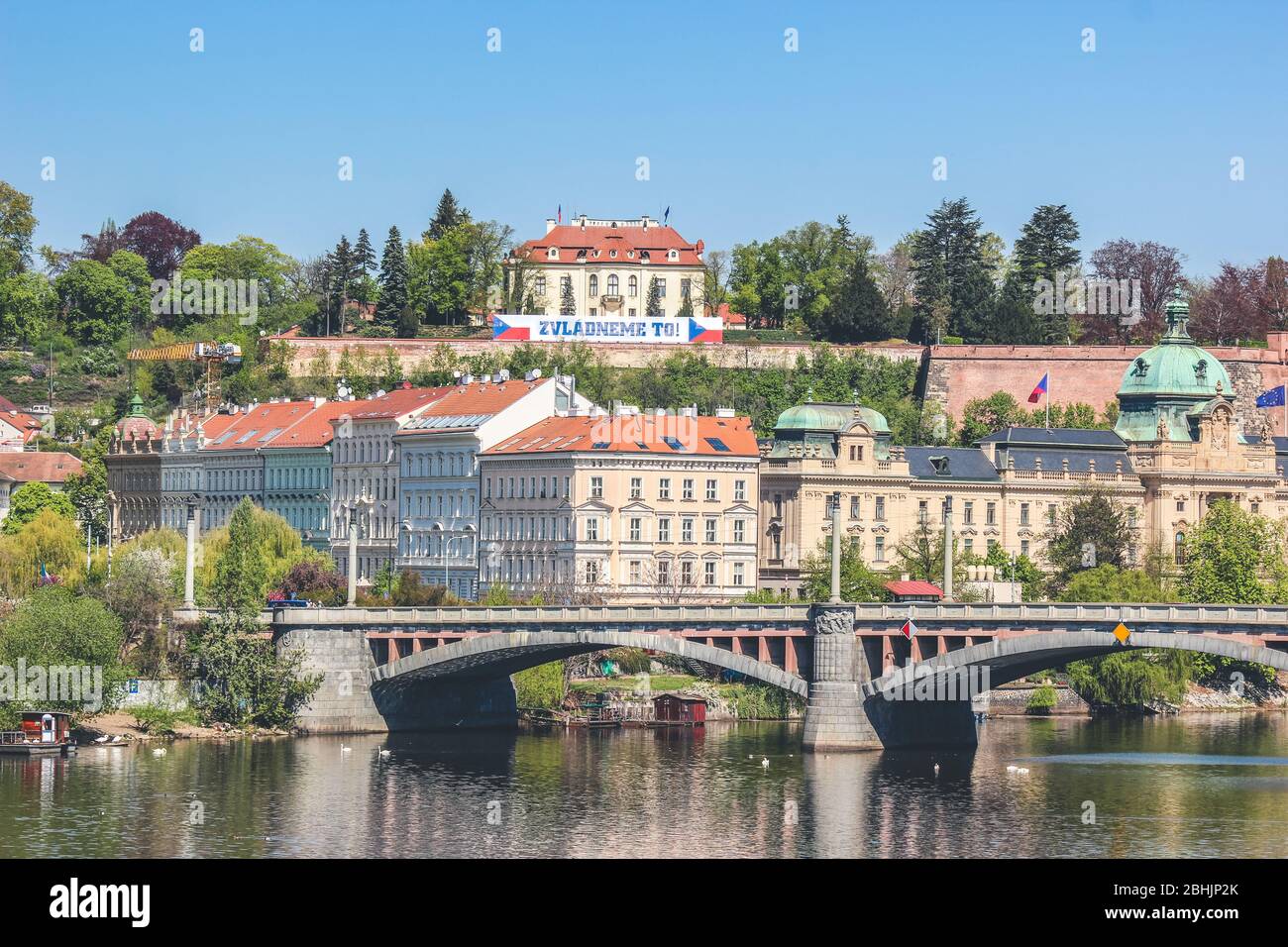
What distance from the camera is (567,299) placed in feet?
595

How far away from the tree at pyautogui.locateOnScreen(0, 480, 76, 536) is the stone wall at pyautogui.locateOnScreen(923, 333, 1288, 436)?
4753 cm

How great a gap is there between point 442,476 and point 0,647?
39844 millimetres

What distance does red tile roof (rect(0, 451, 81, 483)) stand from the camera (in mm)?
170500

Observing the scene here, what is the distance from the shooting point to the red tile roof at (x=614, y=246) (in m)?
182

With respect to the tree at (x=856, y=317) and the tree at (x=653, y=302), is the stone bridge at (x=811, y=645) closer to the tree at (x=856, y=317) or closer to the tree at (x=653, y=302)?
the tree at (x=856, y=317)

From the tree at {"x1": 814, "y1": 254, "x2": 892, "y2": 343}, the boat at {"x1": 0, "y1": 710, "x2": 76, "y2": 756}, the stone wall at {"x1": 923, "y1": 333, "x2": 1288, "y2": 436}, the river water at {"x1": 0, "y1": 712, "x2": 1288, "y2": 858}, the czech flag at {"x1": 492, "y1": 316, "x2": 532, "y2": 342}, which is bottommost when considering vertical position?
the river water at {"x1": 0, "y1": 712, "x2": 1288, "y2": 858}

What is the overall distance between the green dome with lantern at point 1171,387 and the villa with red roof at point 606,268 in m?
29.6

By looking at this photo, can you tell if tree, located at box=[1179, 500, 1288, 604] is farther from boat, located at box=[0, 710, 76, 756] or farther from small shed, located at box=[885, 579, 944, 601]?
boat, located at box=[0, 710, 76, 756]

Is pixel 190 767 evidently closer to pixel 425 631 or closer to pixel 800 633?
pixel 425 631

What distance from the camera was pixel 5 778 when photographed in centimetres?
9712

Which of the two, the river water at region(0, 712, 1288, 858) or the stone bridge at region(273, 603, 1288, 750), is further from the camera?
the stone bridge at region(273, 603, 1288, 750)

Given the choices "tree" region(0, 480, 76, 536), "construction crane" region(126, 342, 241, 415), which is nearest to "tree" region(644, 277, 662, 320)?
"construction crane" region(126, 342, 241, 415)

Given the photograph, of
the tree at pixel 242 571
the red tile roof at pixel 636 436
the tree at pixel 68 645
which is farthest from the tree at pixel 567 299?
the tree at pixel 68 645
